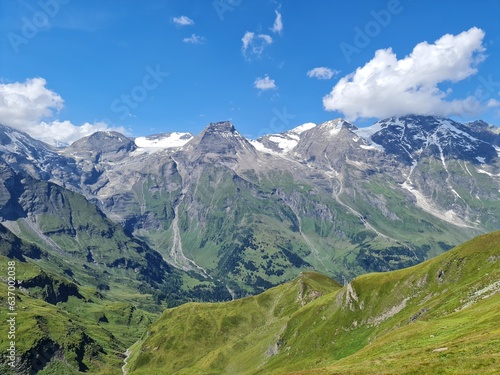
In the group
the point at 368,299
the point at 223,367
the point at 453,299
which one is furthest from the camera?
the point at 223,367

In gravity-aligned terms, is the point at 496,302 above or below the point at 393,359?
below

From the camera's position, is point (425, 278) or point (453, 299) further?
point (425, 278)

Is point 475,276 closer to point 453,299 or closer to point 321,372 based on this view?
point 453,299

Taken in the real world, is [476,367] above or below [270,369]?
above

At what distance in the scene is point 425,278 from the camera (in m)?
128

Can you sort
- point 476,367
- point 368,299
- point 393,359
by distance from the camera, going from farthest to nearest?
point 368,299 → point 393,359 → point 476,367

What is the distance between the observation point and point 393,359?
179 ft

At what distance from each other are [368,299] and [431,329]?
68320 mm

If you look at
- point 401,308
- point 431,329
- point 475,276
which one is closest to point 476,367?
point 431,329

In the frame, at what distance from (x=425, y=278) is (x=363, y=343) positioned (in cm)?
2958

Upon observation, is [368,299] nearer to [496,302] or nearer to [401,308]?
[401,308]

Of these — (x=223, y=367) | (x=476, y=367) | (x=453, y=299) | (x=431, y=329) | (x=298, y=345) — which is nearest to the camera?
(x=476, y=367)

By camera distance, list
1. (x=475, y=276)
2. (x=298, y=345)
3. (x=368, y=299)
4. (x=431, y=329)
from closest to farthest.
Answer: (x=431, y=329)
(x=475, y=276)
(x=368, y=299)
(x=298, y=345)

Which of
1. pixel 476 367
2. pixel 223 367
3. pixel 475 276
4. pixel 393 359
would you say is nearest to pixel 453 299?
pixel 475 276
